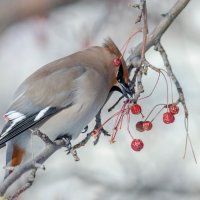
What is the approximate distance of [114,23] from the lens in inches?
213

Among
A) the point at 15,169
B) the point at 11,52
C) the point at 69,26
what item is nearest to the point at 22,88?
the point at 15,169

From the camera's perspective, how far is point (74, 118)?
338 cm

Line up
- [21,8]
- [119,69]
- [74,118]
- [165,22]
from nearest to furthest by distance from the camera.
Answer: [165,22] < [119,69] < [74,118] < [21,8]

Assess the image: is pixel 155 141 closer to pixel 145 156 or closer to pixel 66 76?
pixel 145 156

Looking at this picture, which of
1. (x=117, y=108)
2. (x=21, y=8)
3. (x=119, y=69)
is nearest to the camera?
(x=119, y=69)

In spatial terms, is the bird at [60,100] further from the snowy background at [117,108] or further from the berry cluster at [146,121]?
the snowy background at [117,108]

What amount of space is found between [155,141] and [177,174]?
1.31ft

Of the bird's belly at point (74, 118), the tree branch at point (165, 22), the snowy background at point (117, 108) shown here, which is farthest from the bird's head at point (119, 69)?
the snowy background at point (117, 108)

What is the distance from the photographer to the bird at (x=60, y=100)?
11.1ft

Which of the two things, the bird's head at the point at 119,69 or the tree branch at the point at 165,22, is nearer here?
the tree branch at the point at 165,22

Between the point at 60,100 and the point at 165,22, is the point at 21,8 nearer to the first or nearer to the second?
the point at 60,100

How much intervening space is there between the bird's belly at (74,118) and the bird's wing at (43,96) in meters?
0.03

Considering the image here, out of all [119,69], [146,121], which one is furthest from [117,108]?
[146,121]

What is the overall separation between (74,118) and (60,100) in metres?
0.11
